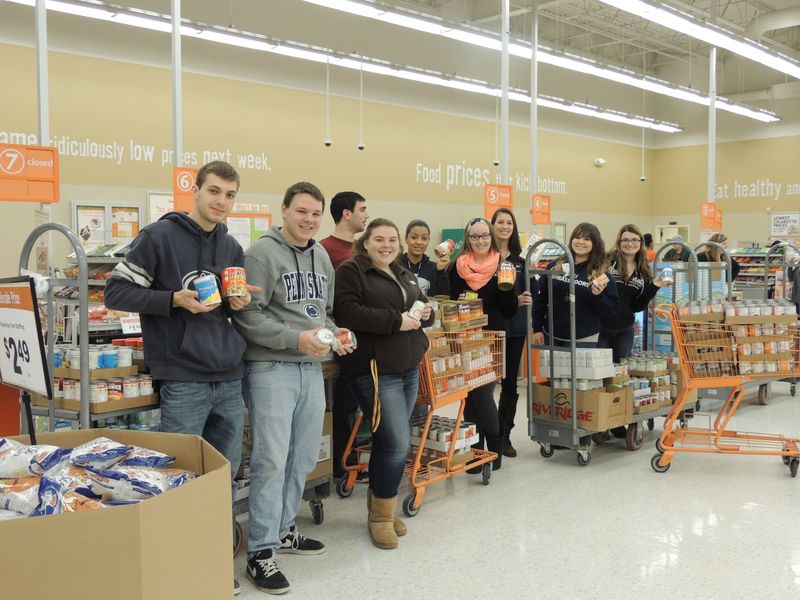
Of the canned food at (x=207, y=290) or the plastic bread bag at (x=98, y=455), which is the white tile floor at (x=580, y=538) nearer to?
the canned food at (x=207, y=290)

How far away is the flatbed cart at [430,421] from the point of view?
4.18 metres

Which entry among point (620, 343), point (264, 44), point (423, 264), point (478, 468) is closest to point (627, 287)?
point (620, 343)

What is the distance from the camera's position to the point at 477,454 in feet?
15.8

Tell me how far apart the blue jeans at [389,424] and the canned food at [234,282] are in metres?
1.02

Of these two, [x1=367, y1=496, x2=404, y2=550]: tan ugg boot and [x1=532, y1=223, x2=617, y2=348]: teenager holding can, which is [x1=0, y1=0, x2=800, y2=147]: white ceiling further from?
[x1=367, y1=496, x2=404, y2=550]: tan ugg boot

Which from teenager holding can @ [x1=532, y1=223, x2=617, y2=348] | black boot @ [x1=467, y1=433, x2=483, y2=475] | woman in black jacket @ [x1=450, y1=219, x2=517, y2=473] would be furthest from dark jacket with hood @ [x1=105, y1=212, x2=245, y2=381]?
teenager holding can @ [x1=532, y1=223, x2=617, y2=348]

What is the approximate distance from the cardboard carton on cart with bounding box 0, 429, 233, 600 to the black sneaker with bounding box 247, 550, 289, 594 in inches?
76.0

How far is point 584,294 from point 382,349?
2214 millimetres

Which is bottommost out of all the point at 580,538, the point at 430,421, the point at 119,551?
the point at 580,538

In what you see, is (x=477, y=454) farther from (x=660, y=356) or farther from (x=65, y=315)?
(x=65, y=315)

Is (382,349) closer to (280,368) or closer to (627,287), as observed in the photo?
(280,368)

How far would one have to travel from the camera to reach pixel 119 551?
1191mm

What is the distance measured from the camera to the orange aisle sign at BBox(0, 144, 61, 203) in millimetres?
4660

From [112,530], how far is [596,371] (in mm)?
4330
